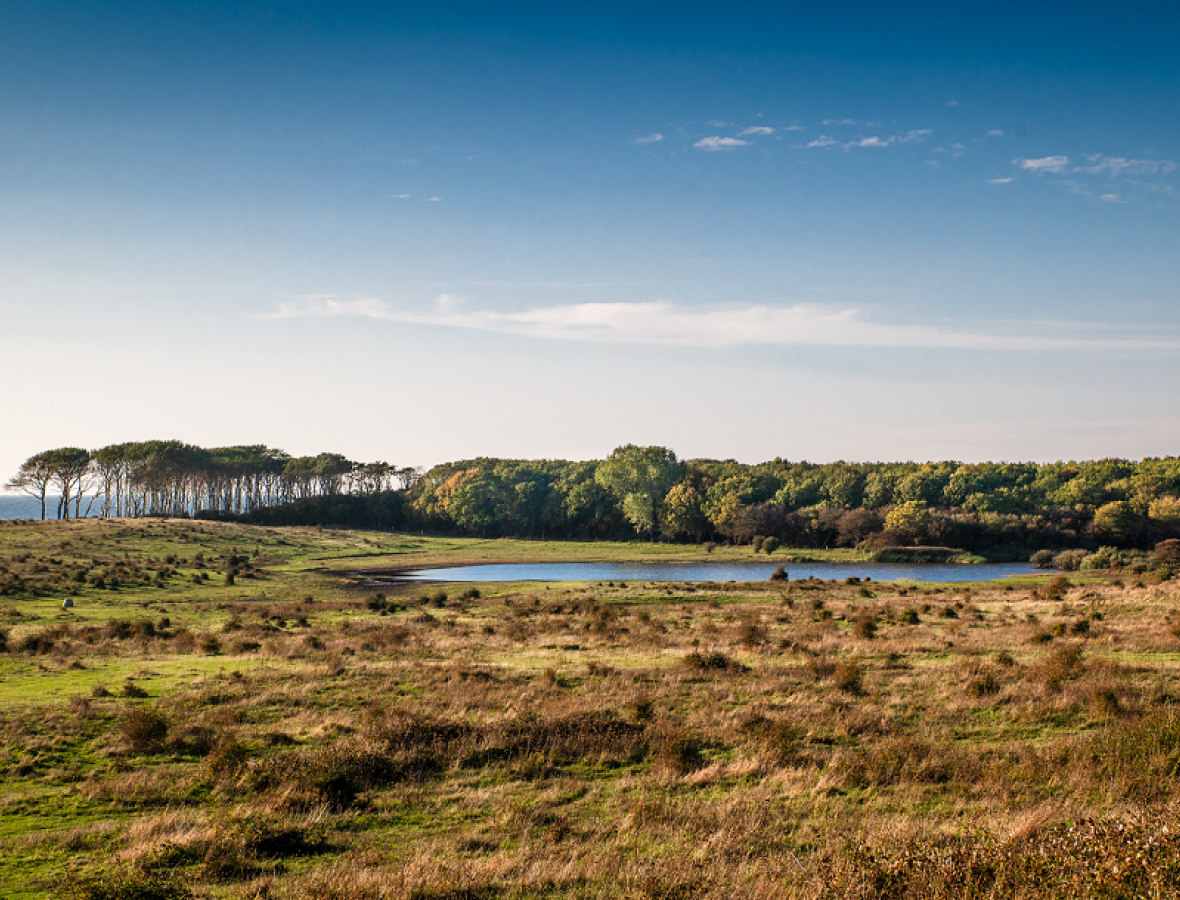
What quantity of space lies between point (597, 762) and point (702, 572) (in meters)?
72.2

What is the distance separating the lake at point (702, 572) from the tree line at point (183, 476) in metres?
77.8

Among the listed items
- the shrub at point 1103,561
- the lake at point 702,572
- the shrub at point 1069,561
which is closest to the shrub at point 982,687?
A: the lake at point 702,572

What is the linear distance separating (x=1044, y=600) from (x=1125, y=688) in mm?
30547

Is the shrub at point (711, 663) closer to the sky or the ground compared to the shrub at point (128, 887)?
closer to the ground

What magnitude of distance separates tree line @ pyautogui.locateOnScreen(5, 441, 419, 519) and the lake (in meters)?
77.8

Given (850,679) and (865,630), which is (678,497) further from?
(850,679)

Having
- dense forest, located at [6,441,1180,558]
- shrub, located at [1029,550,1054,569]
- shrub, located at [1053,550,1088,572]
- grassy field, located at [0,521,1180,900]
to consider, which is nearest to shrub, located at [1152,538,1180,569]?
shrub, located at [1053,550,1088,572]

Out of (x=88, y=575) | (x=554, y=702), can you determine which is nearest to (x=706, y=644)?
(x=554, y=702)

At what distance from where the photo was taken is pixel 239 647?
30297 millimetres

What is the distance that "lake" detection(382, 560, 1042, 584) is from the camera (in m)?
76.9

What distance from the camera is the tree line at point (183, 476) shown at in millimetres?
129188

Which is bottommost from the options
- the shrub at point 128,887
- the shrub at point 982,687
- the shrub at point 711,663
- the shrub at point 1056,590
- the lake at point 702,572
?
the lake at point 702,572

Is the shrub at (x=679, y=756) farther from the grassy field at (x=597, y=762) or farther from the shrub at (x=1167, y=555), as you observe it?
the shrub at (x=1167, y=555)

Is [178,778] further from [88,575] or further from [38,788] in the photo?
[88,575]
